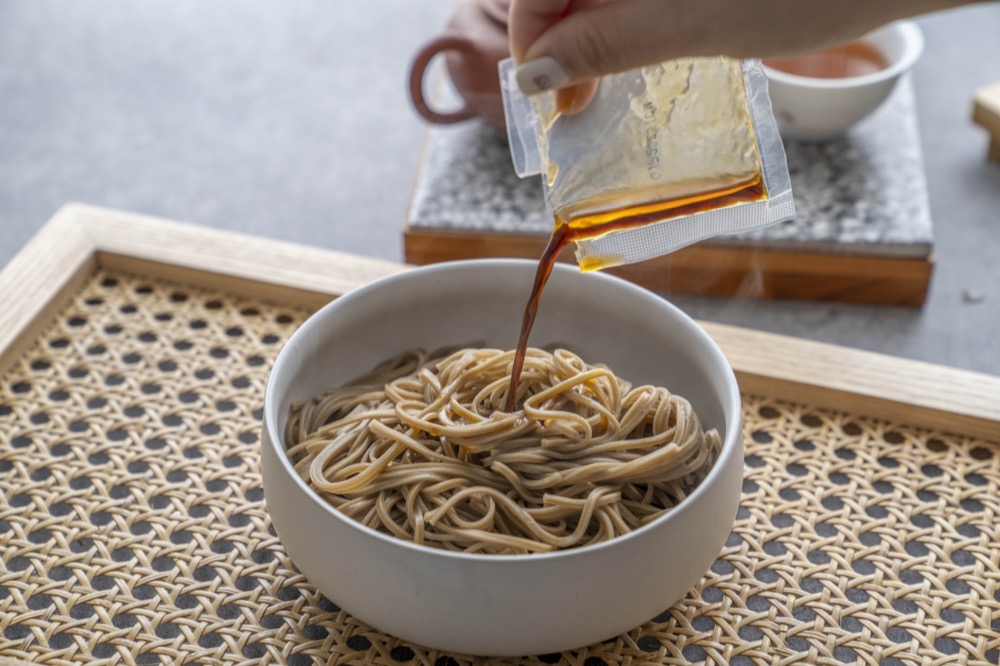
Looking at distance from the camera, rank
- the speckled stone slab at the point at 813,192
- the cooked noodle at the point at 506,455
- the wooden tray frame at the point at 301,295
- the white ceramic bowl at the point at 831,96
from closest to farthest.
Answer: the cooked noodle at the point at 506,455 < the wooden tray frame at the point at 301,295 < the speckled stone slab at the point at 813,192 < the white ceramic bowl at the point at 831,96

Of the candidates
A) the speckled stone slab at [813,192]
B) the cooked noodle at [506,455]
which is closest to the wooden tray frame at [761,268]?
the speckled stone slab at [813,192]

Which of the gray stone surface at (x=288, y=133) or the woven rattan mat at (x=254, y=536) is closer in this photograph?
the woven rattan mat at (x=254, y=536)

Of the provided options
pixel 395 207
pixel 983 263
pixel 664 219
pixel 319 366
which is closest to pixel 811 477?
pixel 664 219

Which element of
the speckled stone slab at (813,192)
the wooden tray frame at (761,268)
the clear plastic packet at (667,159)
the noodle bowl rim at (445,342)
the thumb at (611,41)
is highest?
the thumb at (611,41)

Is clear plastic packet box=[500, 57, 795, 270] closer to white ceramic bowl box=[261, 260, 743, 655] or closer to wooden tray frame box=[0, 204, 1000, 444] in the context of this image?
white ceramic bowl box=[261, 260, 743, 655]

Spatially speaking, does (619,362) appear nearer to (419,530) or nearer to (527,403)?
(527,403)

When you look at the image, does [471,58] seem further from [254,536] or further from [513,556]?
[513,556]

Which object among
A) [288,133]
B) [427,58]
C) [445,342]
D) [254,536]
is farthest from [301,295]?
[288,133]

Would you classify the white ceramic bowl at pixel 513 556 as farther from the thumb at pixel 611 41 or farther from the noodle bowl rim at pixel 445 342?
the thumb at pixel 611 41
